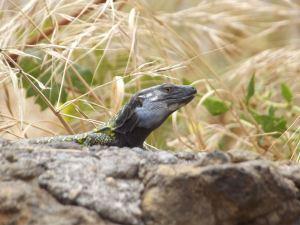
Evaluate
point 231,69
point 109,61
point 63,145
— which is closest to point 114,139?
point 63,145

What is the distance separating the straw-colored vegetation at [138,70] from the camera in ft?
12.5

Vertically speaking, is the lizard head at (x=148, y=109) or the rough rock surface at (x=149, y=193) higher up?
the rough rock surface at (x=149, y=193)

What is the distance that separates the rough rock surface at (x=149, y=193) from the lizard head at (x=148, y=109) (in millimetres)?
1144

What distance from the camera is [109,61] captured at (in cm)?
519

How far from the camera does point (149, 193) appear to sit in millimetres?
2277

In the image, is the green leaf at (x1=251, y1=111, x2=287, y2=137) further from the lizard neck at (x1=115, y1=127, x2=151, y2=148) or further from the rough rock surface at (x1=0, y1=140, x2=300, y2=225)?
the rough rock surface at (x1=0, y1=140, x2=300, y2=225)

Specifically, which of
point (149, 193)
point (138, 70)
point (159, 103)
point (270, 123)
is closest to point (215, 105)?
point (270, 123)

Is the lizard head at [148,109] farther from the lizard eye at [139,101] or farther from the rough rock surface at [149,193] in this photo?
the rough rock surface at [149,193]

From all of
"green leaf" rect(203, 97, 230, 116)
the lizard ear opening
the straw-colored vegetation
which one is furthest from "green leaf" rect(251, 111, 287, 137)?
the lizard ear opening

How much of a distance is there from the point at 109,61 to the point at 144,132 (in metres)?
1.71

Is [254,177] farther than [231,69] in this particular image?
No

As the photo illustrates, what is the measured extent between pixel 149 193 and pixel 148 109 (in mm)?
1294

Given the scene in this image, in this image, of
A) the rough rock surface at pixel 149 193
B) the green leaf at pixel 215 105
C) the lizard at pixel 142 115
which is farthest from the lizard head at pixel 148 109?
the green leaf at pixel 215 105

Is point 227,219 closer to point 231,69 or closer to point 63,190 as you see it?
point 63,190
